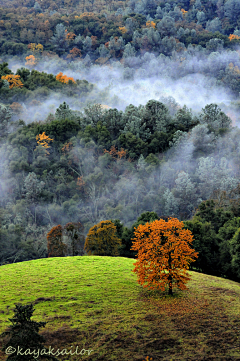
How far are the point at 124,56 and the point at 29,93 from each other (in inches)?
2523

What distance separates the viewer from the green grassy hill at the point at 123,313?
58.3 feet

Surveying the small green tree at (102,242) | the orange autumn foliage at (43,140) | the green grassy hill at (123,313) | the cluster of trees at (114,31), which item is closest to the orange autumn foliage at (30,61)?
the cluster of trees at (114,31)

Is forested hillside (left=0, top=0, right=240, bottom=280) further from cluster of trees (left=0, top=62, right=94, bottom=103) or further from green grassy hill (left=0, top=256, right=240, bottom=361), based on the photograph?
green grassy hill (left=0, top=256, right=240, bottom=361)

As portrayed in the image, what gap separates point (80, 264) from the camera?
31.3 m

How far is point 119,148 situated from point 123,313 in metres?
62.8

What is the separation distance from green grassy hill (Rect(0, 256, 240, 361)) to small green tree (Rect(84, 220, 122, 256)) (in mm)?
9134

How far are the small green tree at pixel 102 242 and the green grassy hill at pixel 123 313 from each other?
Answer: 9134mm

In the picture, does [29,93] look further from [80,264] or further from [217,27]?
[217,27]

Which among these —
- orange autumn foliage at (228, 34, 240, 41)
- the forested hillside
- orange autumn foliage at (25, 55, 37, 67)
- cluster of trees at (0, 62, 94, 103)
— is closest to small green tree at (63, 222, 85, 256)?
the forested hillside

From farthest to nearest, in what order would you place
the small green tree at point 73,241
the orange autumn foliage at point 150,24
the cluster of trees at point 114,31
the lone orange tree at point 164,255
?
the orange autumn foliage at point 150,24 → the cluster of trees at point 114,31 → the small green tree at point 73,241 → the lone orange tree at point 164,255

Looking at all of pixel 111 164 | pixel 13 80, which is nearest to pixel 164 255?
pixel 111 164

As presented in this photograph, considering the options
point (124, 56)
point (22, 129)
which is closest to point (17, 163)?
point (22, 129)

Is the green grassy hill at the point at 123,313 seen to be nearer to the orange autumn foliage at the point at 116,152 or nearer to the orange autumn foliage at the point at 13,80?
the orange autumn foliage at the point at 116,152

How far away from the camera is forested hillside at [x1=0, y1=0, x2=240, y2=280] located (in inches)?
1996
